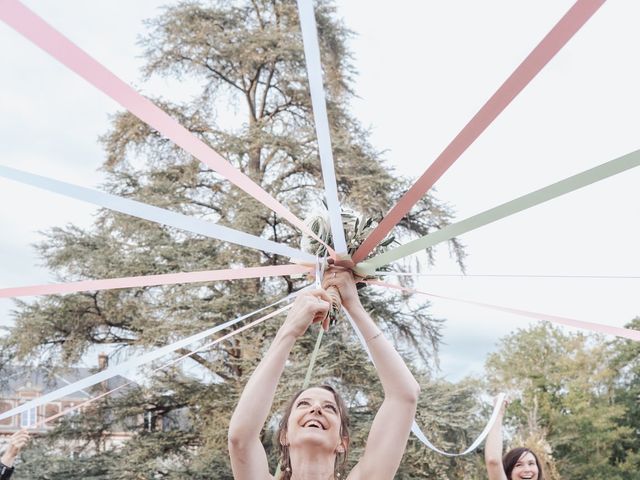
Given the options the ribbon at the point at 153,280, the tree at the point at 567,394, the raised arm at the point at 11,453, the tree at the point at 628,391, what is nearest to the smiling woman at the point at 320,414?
the ribbon at the point at 153,280

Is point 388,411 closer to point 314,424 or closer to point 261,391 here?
point 314,424

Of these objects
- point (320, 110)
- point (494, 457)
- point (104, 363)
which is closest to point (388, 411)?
point (320, 110)

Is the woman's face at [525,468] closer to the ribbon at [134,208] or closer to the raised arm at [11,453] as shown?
the ribbon at [134,208]

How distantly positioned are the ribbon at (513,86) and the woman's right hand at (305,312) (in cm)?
29

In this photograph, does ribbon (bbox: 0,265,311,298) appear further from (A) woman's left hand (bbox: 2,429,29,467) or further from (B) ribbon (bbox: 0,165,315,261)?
(A) woman's left hand (bbox: 2,429,29,467)

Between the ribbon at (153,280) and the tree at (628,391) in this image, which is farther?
the tree at (628,391)

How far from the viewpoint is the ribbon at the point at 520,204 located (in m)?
1.60

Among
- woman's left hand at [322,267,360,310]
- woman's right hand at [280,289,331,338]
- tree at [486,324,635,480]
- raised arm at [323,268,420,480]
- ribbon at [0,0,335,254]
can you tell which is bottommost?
raised arm at [323,268,420,480]

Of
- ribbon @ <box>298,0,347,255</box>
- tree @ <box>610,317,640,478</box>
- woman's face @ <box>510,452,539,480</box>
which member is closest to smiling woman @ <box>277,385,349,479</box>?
ribbon @ <box>298,0,347,255</box>

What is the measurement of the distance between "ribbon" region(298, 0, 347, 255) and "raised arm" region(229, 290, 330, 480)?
0.25 metres

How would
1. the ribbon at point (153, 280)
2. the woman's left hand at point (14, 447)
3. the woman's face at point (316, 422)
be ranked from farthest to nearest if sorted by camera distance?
1. the woman's left hand at point (14, 447)
2. the ribbon at point (153, 280)
3. the woman's face at point (316, 422)

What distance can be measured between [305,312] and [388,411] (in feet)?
1.23

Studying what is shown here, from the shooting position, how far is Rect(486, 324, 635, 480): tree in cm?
1985

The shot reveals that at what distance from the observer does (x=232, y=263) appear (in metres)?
14.7
